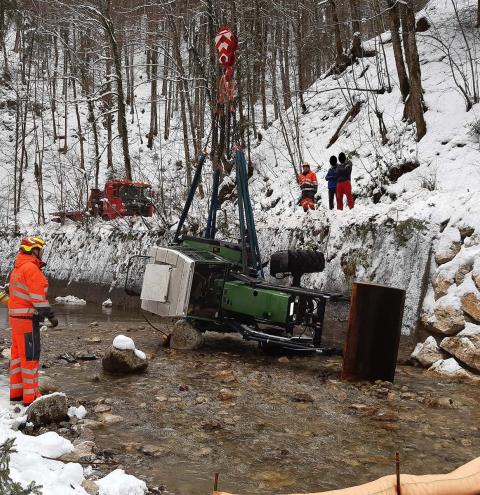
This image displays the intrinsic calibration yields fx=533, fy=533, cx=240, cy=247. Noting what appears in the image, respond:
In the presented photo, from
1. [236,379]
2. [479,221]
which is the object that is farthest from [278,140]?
[236,379]

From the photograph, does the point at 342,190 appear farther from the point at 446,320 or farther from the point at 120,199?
the point at 120,199

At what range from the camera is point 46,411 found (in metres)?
5.02

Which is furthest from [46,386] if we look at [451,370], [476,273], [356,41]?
[356,41]

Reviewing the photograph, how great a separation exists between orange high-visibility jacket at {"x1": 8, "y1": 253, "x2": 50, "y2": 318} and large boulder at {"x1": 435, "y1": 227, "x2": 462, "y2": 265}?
19.0 feet

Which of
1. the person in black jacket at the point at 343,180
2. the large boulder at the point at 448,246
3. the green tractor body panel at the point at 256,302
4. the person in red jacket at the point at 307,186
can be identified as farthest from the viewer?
the person in red jacket at the point at 307,186

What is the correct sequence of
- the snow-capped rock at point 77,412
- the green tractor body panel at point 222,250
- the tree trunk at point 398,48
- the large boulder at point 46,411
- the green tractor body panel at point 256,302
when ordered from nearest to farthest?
the large boulder at point 46,411 → the snow-capped rock at point 77,412 → the green tractor body panel at point 256,302 → the green tractor body panel at point 222,250 → the tree trunk at point 398,48

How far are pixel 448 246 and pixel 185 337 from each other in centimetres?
459

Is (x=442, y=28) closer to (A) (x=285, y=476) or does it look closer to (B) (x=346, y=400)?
(B) (x=346, y=400)

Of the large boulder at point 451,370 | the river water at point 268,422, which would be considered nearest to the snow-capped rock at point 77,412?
the river water at point 268,422

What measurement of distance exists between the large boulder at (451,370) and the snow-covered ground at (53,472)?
16.2 feet

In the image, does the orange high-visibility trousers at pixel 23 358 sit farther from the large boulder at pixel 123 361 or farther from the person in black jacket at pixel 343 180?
the person in black jacket at pixel 343 180

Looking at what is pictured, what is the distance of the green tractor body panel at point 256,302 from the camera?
25.8 ft

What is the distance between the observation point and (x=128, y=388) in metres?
6.66

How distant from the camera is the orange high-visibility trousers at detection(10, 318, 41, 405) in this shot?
18.8 ft
